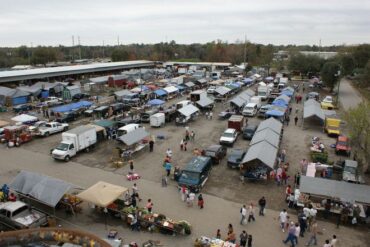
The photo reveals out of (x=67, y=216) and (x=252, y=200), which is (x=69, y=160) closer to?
(x=67, y=216)

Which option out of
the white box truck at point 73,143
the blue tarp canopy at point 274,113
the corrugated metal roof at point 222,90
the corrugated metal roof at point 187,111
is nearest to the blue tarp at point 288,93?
the corrugated metal roof at point 222,90

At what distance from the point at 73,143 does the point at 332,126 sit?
2423cm

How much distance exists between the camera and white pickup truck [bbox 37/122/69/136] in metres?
28.8

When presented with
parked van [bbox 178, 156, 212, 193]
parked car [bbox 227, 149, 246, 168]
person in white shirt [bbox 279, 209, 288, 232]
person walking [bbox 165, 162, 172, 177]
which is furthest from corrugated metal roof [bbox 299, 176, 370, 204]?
person walking [bbox 165, 162, 172, 177]

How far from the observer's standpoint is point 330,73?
165ft

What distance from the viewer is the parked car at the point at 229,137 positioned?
86.8ft

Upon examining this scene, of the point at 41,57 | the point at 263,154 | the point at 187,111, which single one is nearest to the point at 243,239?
the point at 263,154

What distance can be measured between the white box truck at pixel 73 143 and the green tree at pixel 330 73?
1611 inches

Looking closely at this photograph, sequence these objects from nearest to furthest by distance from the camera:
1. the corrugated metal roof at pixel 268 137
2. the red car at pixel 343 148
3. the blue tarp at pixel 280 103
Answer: the corrugated metal roof at pixel 268 137 → the red car at pixel 343 148 → the blue tarp at pixel 280 103

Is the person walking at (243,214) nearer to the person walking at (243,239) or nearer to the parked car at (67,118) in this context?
the person walking at (243,239)

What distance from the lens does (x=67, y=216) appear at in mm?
15898

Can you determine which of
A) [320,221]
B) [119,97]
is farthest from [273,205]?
[119,97]

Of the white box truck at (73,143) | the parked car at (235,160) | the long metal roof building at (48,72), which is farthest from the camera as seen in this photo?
the long metal roof building at (48,72)

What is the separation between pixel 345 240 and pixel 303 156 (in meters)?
10.7
